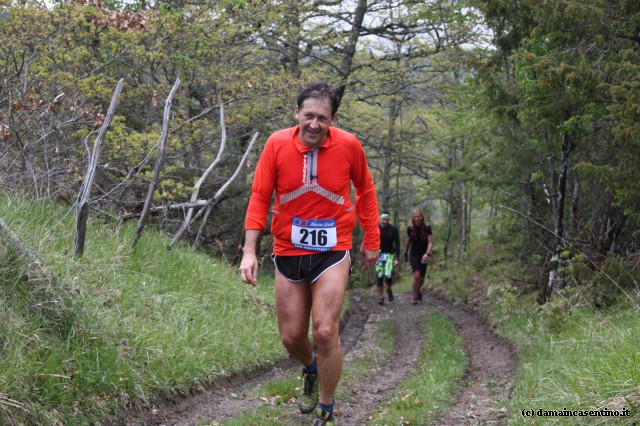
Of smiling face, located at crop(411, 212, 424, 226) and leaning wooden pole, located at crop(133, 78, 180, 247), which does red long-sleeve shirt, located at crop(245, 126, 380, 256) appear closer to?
leaning wooden pole, located at crop(133, 78, 180, 247)

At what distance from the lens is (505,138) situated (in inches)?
500

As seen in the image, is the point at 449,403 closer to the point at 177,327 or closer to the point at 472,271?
the point at 177,327

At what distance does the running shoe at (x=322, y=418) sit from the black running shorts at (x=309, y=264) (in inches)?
38.8

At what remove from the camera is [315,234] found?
15.9ft

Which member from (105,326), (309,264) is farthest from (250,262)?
(105,326)

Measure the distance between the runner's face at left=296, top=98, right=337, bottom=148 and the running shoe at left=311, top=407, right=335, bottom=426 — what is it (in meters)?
2.01

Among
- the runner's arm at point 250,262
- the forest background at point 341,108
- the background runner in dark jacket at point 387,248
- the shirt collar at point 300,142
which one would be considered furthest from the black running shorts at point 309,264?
the background runner in dark jacket at point 387,248

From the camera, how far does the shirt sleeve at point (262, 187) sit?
489cm

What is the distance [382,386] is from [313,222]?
3028 millimetres

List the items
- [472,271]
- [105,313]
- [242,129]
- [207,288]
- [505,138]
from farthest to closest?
[472,271]
[242,129]
[505,138]
[207,288]
[105,313]

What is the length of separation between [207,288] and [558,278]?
222 inches

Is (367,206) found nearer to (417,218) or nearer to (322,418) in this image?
(322,418)

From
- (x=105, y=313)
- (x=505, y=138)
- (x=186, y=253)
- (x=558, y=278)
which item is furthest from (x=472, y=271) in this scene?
(x=105, y=313)

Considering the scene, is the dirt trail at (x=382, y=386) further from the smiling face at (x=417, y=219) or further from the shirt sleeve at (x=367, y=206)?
the smiling face at (x=417, y=219)
